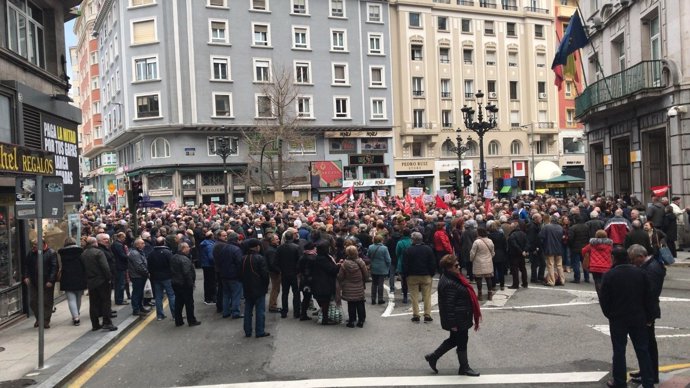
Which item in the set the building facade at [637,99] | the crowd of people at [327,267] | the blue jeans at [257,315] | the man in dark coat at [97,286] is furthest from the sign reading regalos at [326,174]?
the blue jeans at [257,315]

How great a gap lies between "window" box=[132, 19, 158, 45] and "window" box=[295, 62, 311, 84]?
452 inches

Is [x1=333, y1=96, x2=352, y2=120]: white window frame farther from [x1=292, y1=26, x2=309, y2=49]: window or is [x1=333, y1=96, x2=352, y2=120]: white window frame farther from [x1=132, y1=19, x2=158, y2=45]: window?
[x1=132, y1=19, x2=158, y2=45]: window

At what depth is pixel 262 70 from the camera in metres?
47.7

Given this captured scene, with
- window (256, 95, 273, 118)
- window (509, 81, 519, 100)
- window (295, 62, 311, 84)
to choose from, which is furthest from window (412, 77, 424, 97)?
window (256, 95, 273, 118)

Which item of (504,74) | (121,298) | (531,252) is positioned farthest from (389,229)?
(504,74)

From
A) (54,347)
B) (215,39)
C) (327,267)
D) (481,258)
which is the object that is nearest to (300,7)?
(215,39)

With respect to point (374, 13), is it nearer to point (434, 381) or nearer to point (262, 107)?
point (262, 107)

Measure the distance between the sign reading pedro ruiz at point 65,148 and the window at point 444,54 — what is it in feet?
143

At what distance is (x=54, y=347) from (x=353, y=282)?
15.8 feet

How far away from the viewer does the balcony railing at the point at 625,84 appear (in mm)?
20078

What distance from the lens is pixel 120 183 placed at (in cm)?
5656

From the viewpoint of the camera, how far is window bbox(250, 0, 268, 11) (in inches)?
1871

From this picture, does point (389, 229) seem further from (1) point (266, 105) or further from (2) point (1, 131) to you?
(1) point (266, 105)

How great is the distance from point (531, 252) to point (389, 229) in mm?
3579
